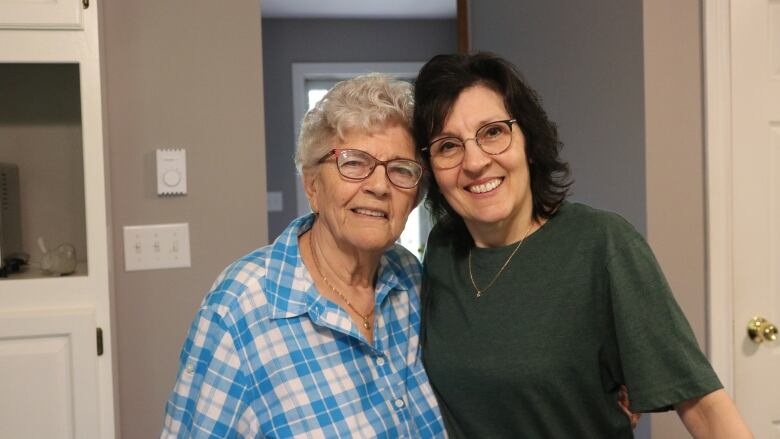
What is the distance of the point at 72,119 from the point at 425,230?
424 cm

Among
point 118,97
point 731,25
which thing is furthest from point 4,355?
point 731,25

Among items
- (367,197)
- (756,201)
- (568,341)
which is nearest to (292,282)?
(367,197)

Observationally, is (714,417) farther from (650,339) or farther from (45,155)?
(45,155)

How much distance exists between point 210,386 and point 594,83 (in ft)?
5.24

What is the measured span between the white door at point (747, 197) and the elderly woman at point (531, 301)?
103 centimetres

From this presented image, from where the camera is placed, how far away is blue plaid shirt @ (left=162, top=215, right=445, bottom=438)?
1162 millimetres

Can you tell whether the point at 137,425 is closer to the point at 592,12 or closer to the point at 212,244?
the point at 212,244

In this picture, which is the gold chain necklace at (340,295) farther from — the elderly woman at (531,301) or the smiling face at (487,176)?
the smiling face at (487,176)

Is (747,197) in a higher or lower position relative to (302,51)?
lower

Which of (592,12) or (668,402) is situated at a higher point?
(592,12)

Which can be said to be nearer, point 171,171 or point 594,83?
point 171,171

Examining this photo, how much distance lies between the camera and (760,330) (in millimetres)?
2139

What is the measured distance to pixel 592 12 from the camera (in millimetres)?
2219

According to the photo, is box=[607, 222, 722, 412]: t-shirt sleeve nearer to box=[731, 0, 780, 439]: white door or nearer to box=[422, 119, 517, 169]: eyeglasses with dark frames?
box=[422, 119, 517, 169]: eyeglasses with dark frames
